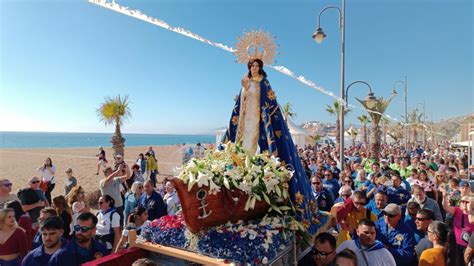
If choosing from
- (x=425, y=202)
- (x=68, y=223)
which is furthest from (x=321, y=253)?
(x=68, y=223)

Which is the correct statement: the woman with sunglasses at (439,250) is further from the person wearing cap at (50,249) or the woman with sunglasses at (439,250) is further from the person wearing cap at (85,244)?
the person wearing cap at (50,249)

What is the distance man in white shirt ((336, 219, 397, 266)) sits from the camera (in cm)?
329

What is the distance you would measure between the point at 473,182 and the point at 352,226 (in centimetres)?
874

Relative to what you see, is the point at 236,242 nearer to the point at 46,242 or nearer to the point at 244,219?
the point at 244,219

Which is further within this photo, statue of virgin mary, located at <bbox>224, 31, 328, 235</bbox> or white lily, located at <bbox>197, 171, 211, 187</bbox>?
statue of virgin mary, located at <bbox>224, 31, 328, 235</bbox>

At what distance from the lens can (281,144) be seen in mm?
4359

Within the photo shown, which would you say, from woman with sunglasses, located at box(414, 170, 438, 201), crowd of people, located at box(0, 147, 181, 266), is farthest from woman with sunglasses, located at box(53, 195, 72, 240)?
woman with sunglasses, located at box(414, 170, 438, 201)

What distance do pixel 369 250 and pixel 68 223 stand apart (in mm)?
4705

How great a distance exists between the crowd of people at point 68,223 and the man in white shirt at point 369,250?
7.60 feet

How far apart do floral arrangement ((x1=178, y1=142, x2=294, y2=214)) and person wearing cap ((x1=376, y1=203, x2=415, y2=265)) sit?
180 cm

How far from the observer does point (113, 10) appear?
3.43 meters

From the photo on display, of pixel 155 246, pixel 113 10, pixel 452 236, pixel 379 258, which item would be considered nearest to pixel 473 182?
pixel 452 236

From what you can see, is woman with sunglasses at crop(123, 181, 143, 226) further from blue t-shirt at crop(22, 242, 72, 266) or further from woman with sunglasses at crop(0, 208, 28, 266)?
blue t-shirt at crop(22, 242, 72, 266)

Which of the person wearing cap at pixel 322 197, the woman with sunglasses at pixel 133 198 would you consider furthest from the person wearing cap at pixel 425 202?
the woman with sunglasses at pixel 133 198
